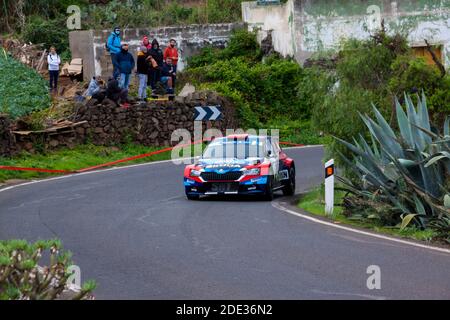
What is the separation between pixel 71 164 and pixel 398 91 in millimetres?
11841

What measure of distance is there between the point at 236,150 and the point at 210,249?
8.76m

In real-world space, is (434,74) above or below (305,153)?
above

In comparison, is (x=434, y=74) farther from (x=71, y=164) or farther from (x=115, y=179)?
(x=71, y=164)

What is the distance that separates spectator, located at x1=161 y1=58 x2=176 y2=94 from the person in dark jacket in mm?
192

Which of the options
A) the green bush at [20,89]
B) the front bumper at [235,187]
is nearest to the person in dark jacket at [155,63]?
the green bush at [20,89]

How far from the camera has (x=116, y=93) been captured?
33312 millimetres

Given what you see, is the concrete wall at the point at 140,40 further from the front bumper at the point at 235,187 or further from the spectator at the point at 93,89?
the front bumper at the point at 235,187

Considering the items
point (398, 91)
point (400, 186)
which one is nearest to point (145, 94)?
point (398, 91)

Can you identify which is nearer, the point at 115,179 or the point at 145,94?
the point at 115,179

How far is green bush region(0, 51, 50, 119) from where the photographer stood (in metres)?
33.6

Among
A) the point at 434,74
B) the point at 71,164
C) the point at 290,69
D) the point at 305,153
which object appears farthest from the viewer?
the point at 290,69

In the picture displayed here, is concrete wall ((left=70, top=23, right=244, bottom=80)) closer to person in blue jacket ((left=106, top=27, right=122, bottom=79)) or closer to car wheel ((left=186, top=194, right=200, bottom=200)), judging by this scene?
person in blue jacket ((left=106, top=27, right=122, bottom=79))

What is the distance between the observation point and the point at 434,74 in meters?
22.0

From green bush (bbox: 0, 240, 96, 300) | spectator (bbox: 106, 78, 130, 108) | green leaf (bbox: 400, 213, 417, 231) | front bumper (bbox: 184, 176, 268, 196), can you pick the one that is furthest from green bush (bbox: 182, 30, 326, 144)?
green bush (bbox: 0, 240, 96, 300)
